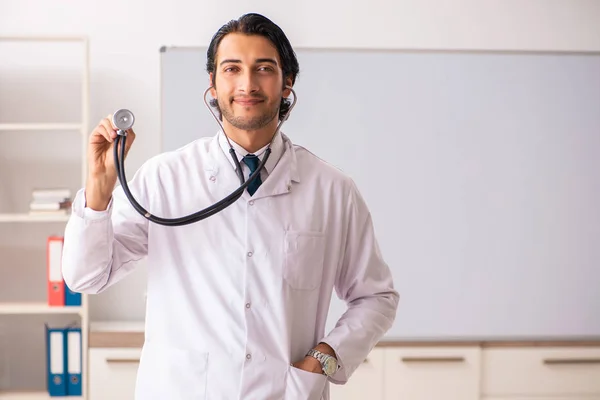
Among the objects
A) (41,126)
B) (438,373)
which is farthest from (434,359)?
(41,126)

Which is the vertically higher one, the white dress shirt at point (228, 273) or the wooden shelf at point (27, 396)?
the white dress shirt at point (228, 273)

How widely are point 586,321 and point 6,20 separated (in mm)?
2789

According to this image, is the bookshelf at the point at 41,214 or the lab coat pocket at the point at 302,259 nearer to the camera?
the lab coat pocket at the point at 302,259

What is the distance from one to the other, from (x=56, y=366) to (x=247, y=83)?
1.98 metres

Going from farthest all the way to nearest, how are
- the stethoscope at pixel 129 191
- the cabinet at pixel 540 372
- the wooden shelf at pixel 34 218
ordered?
the cabinet at pixel 540 372 < the wooden shelf at pixel 34 218 < the stethoscope at pixel 129 191

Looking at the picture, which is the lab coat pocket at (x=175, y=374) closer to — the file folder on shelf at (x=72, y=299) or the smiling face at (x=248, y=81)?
the smiling face at (x=248, y=81)

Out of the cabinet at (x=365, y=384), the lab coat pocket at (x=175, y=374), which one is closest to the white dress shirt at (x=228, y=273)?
the lab coat pocket at (x=175, y=374)

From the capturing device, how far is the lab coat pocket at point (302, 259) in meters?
1.50

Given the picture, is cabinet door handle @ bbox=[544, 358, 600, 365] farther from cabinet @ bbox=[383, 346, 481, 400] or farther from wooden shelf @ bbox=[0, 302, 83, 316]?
wooden shelf @ bbox=[0, 302, 83, 316]

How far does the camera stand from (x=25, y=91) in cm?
321

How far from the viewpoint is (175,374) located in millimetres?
1446

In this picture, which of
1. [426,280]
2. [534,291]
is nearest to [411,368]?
[426,280]

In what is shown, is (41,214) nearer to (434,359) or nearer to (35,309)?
(35,309)

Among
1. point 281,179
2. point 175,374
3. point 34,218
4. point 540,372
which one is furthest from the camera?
point 540,372
